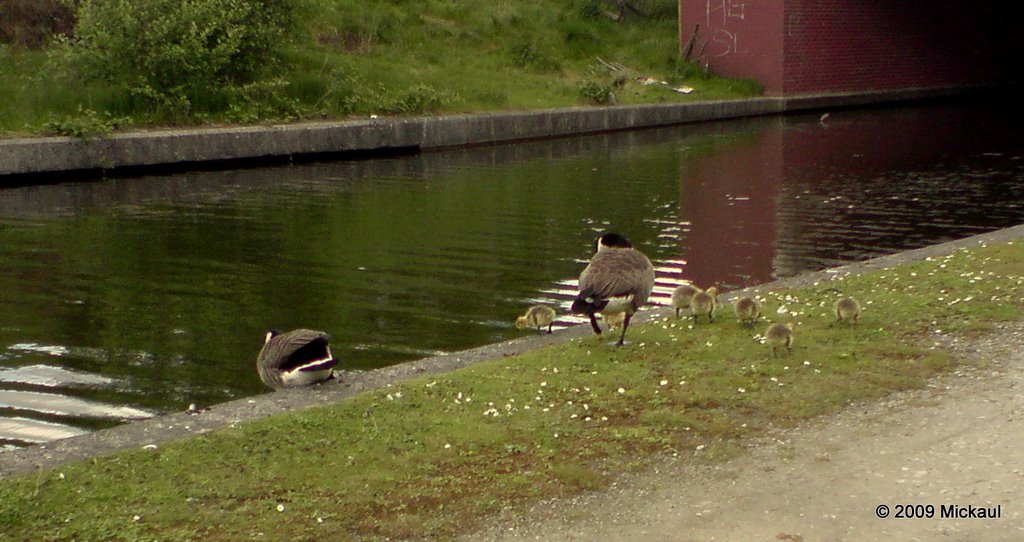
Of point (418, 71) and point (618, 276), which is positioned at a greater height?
point (618, 276)

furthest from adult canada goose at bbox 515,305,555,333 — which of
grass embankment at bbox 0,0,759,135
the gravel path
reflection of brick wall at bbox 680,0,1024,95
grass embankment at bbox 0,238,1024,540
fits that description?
reflection of brick wall at bbox 680,0,1024,95

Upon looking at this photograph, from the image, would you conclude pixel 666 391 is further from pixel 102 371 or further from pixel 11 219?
pixel 11 219

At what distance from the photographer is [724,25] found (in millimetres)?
38469

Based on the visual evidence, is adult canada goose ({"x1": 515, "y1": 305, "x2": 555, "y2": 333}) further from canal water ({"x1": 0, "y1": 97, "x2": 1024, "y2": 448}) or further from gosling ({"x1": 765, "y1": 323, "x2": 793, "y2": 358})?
gosling ({"x1": 765, "y1": 323, "x2": 793, "y2": 358})

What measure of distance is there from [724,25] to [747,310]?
3057 centimetres

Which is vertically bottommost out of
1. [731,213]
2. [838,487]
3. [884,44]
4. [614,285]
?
[731,213]

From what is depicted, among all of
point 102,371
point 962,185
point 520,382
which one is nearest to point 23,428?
point 102,371

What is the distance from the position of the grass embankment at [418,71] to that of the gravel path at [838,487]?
1779 centimetres

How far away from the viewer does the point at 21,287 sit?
12.9m

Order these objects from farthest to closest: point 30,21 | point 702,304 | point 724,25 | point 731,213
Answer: point 724,25, point 30,21, point 731,213, point 702,304

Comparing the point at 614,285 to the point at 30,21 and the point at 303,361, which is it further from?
the point at 30,21

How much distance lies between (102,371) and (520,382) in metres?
3.89

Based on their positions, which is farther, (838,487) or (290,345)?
(290,345)

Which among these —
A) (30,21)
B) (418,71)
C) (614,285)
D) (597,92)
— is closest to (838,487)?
(614,285)
